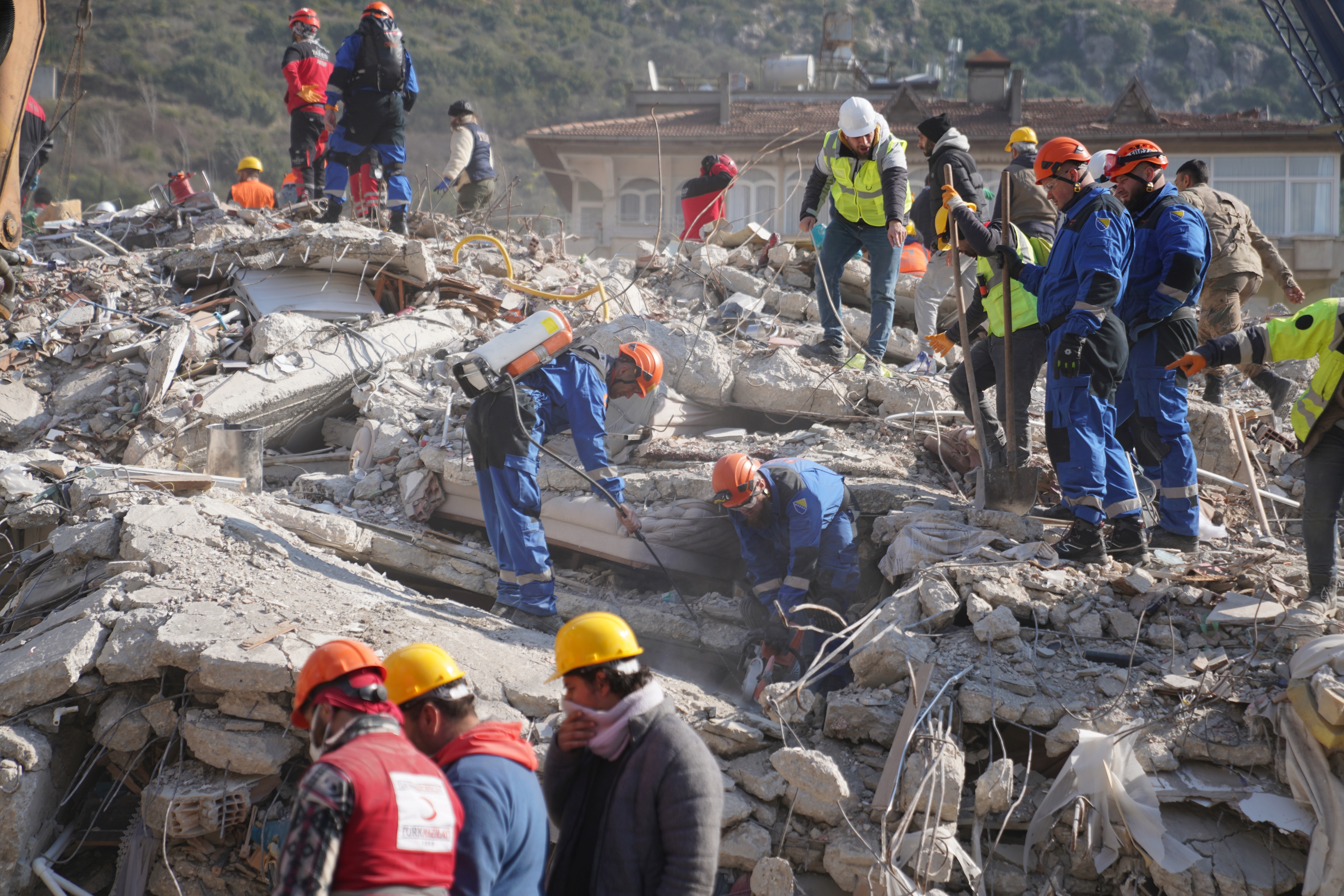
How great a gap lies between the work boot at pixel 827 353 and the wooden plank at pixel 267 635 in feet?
13.0

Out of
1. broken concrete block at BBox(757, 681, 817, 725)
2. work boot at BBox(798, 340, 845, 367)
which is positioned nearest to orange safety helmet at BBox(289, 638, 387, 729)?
broken concrete block at BBox(757, 681, 817, 725)

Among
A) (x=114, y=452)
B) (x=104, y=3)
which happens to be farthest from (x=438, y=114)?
(x=114, y=452)

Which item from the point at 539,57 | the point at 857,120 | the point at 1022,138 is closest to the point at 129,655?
the point at 857,120

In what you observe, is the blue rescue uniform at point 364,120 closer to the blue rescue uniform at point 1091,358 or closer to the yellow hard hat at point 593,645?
the blue rescue uniform at point 1091,358

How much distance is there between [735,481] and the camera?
4.52 metres

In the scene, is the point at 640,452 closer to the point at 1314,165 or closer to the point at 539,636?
the point at 539,636

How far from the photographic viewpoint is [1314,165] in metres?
17.8

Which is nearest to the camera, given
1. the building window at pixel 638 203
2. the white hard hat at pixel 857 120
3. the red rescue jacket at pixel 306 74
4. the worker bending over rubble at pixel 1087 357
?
the worker bending over rubble at pixel 1087 357

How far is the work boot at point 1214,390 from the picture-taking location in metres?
6.37

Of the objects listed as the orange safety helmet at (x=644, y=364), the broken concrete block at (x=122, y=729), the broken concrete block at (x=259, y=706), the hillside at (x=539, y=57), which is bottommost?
the broken concrete block at (x=122, y=729)

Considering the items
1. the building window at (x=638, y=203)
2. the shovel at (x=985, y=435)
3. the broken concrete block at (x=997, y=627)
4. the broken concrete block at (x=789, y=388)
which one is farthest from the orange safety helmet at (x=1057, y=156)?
the building window at (x=638, y=203)

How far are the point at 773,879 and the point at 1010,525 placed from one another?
2121 mm

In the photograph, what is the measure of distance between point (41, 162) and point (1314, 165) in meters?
20.0

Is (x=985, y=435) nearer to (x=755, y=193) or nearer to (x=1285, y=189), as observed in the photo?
(x=755, y=193)
